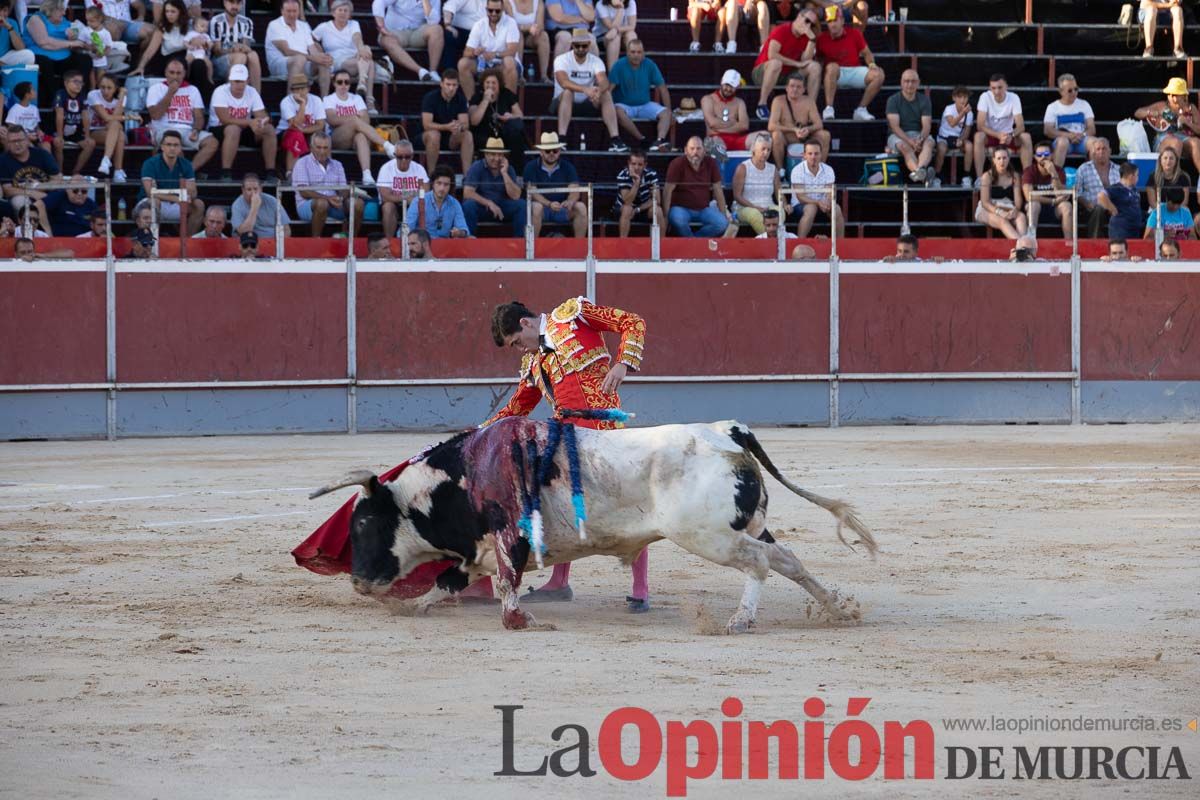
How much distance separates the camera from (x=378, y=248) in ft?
46.3

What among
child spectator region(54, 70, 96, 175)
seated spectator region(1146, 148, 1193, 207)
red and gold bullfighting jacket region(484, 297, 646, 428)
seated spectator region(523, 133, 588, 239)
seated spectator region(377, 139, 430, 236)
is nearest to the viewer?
red and gold bullfighting jacket region(484, 297, 646, 428)

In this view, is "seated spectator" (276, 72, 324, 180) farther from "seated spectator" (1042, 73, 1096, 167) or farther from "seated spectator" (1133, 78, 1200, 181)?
"seated spectator" (1133, 78, 1200, 181)

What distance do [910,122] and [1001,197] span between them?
1397mm

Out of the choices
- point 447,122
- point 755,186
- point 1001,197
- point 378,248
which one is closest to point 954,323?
point 1001,197

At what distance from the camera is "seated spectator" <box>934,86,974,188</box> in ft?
54.3

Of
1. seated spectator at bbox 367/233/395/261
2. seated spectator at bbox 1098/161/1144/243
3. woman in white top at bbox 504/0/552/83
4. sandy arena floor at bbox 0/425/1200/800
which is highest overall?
woman in white top at bbox 504/0/552/83

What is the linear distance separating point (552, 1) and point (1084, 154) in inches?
212

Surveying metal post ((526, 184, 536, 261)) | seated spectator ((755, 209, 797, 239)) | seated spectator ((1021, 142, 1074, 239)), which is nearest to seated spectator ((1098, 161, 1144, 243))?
seated spectator ((1021, 142, 1074, 239))

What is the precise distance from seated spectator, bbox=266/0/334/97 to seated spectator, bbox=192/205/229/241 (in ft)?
7.52

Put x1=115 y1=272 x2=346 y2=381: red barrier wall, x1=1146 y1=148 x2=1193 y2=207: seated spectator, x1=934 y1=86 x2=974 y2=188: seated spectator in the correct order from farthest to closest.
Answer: x1=934 y1=86 x2=974 y2=188: seated spectator < x1=1146 y1=148 x2=1193 y2=207: seated spectator < x1=115 y1=272 x2=346 y2=381: red barrier wall

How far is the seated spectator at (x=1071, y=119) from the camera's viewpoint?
17.0m

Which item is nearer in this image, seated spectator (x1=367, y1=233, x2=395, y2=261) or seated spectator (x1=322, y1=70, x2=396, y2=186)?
seated spectator (x1=367, y1=233, x2=395, y2=261)

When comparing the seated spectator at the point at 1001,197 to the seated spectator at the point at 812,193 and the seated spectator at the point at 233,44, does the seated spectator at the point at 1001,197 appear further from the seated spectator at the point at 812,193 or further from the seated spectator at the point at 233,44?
the seated spectator at the point at 233,44

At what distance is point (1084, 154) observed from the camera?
1714cm
